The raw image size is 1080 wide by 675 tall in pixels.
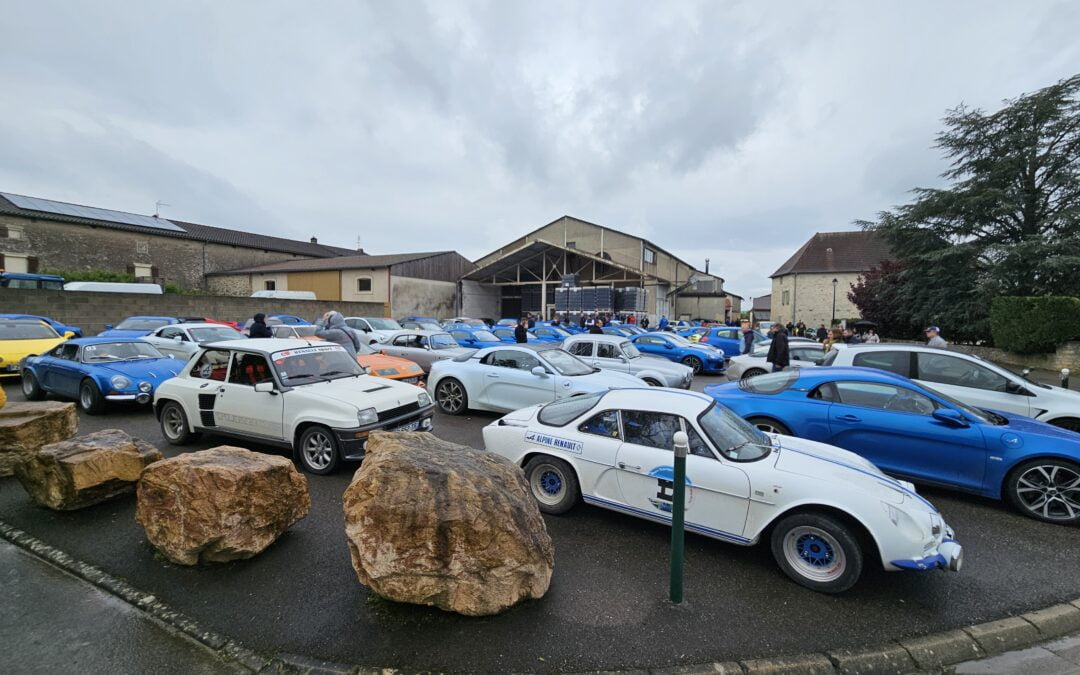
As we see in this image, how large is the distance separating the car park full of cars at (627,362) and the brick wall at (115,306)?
2021 cm

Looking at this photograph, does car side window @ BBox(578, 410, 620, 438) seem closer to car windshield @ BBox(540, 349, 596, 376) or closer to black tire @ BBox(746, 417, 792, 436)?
black tire @ BBox(746, 417, 792, 436)

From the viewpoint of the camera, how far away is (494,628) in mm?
2680

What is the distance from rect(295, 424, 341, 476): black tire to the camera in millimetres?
4914

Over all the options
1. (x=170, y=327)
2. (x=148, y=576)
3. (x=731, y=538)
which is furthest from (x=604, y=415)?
(x=170, y=327)

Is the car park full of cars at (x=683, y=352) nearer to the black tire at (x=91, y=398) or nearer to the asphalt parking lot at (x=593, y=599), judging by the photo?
the asphalt parking lot at (x=593, y=599)

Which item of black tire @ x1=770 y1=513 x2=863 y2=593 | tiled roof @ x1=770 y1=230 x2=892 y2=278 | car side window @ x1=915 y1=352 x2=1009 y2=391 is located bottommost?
black tire @ x1=770 y1=513 x2=863 y2=593

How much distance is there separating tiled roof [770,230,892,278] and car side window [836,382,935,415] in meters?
40.4

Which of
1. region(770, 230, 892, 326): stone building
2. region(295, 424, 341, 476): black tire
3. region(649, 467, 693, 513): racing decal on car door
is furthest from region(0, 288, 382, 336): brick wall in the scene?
region(770, 230, 892, 326): stone building

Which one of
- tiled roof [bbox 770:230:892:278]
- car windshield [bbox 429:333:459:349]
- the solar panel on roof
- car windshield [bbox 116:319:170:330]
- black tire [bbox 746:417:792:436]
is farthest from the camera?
tiled roof [bbox 770:230:892:278]

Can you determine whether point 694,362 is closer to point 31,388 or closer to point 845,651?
point 845,651

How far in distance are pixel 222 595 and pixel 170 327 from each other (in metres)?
12.2

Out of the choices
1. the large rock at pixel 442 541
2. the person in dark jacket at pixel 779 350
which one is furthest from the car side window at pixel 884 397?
the person in dark jacket at pixel 779 350

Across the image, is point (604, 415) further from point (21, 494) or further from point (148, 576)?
point (21, 494)

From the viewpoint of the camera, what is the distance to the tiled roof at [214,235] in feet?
98.2
